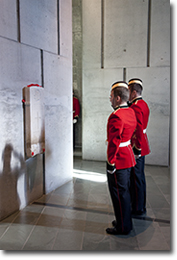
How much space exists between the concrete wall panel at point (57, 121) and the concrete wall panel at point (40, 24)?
0.22 metres

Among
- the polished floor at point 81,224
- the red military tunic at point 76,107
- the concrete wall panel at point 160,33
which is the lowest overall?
the polished floor at point 81,224

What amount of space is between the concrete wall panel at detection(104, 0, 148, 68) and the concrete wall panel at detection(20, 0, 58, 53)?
2175mm

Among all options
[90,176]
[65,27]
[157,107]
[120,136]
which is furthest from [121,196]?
[157,107]

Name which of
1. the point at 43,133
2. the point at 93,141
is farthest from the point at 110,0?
the point at 43,133

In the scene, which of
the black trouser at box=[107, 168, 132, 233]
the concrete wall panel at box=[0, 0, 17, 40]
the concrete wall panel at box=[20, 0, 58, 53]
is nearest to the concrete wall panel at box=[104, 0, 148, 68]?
the concrete wall panel at box=[20, 0, 58, 53]

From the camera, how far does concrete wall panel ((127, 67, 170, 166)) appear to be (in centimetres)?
592

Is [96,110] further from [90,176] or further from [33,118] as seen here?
[33,118]

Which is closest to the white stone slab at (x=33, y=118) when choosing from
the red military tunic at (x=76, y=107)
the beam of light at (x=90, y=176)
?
the beam of light at (x=90, y=176)

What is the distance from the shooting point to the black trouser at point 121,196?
2.88 metres

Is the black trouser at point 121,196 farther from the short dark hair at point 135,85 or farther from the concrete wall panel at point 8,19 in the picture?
the concrete wall panel at point 8,19

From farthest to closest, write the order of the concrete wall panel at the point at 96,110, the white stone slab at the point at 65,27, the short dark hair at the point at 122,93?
the concrete wall panel at the point at 96,110, the white stone slab at the point at 65,27, the short dark hair at the point at 122,93

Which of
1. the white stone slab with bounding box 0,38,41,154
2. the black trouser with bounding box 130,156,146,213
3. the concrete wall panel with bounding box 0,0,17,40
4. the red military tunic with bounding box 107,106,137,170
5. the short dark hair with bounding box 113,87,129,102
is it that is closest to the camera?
the red military tunic with bounding box 107,106,137,170

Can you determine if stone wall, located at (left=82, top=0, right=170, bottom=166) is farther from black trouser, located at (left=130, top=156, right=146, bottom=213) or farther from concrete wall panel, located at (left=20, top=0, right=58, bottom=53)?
black trouser, located at (left=130, top=156, right=146, bottom=213)

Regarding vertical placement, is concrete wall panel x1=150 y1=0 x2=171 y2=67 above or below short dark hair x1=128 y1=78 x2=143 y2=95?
above
